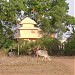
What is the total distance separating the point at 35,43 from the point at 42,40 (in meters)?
1.17

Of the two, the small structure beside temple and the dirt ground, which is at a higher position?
the small structure beside temple

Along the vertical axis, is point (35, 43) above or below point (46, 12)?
below

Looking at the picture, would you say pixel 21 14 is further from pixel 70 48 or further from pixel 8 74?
pixel 8 74

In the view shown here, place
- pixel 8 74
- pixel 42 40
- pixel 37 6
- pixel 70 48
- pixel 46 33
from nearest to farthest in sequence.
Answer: pixel 8 74
pixel 70 48
pixel 42 40
pixel 46 33
pixel 37 6

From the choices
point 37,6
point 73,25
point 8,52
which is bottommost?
point 8,52

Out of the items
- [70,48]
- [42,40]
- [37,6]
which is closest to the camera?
[70,48]

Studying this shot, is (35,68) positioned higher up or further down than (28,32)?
further down

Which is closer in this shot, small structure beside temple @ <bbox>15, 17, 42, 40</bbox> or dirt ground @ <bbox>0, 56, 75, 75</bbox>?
dirt ground @ <bbox>0, 56, 75, 75</bbox>

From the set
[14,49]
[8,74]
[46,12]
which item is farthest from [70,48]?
[8,74]

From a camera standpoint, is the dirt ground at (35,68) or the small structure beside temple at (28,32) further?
the small structure beside temple at (28,32)

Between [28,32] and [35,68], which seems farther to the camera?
[28,32]

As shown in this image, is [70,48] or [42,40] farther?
[42,40]

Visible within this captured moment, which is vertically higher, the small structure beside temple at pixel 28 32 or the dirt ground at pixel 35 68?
the small structure beside temple at pixel 28 32

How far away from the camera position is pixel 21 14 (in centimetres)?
4000
